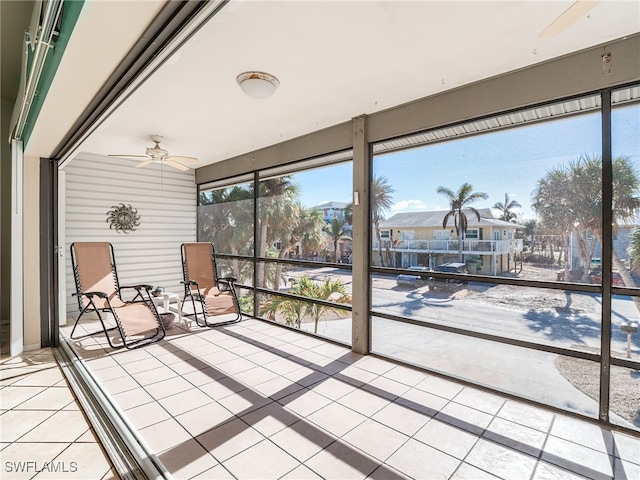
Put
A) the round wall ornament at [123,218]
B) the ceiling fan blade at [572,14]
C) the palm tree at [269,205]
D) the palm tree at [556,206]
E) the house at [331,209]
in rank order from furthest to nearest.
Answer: the round wall ornament at [123,218]
the palm tree at [269,205]
the house at [331,209]
the palm tree at [556,206]
the ceiling fan blade at [572,14]

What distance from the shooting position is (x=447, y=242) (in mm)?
3230

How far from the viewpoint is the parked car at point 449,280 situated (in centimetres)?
313

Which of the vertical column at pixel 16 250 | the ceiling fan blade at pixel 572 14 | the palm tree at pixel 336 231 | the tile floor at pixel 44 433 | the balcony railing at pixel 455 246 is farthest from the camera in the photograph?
the palm tree at pixel 336 231

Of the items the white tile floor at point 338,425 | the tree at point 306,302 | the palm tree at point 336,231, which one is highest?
the palm tree at point 336,231

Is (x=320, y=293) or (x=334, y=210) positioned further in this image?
(x=320, y=293)

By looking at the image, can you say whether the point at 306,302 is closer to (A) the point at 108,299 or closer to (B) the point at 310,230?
(B) the point at 310,230

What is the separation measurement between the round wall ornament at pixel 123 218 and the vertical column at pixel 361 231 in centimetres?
440

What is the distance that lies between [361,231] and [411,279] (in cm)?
79

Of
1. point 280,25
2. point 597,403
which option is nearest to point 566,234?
point 597,403

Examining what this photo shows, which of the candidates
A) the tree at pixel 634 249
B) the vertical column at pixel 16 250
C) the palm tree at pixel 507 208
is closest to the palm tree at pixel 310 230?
the palm tree at pixel 507 208

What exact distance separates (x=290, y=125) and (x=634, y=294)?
12.0ft

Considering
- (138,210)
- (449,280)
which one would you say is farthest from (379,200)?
(138,210)

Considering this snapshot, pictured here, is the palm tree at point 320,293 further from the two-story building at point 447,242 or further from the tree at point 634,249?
the tree at point 634,249

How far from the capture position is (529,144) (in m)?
2.72
